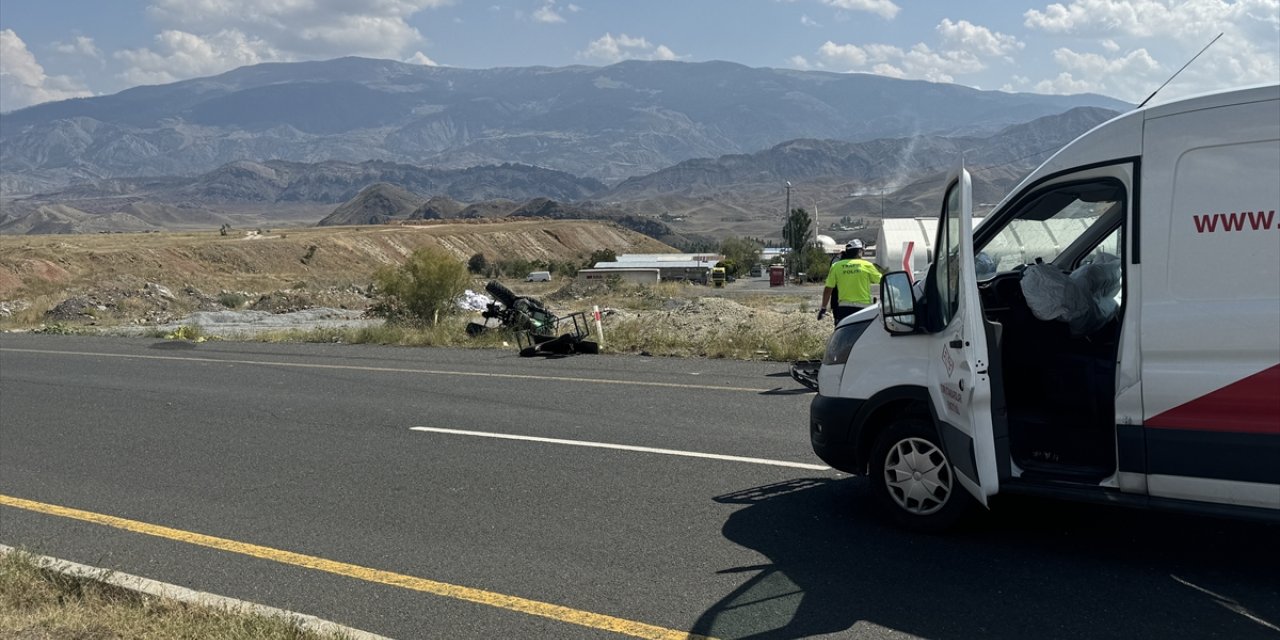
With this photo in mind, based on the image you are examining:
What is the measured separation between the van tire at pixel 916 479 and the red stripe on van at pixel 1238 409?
121 cm

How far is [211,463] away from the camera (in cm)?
831

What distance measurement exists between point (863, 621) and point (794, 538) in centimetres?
122

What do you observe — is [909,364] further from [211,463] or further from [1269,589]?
[211,463]

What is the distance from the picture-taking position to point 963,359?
16.5 ft

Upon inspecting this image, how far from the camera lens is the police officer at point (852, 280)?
11570 millimetres

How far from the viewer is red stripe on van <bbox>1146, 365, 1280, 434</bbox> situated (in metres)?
4.44

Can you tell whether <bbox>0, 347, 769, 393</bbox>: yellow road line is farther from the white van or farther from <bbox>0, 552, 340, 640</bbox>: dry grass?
<bbox>0, 552, 340, 640</bbox>: dry grass

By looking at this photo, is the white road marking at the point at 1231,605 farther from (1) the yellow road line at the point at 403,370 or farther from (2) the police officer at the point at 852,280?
(2) the police officer at the point at 852,280

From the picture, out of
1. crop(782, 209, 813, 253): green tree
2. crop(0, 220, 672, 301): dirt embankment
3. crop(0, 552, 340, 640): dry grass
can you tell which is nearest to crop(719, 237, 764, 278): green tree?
crop(782, 209, 813, 253): green tree

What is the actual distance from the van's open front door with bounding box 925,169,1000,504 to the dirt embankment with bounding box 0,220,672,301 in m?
46.2

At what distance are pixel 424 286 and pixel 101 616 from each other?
24776 millimetres

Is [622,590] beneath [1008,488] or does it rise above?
beneath

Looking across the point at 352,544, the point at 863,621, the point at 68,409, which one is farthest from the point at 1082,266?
the point at 68,409

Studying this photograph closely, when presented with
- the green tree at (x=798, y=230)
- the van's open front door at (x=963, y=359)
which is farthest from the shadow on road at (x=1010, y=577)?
the green tree at (x=798, y=230)
